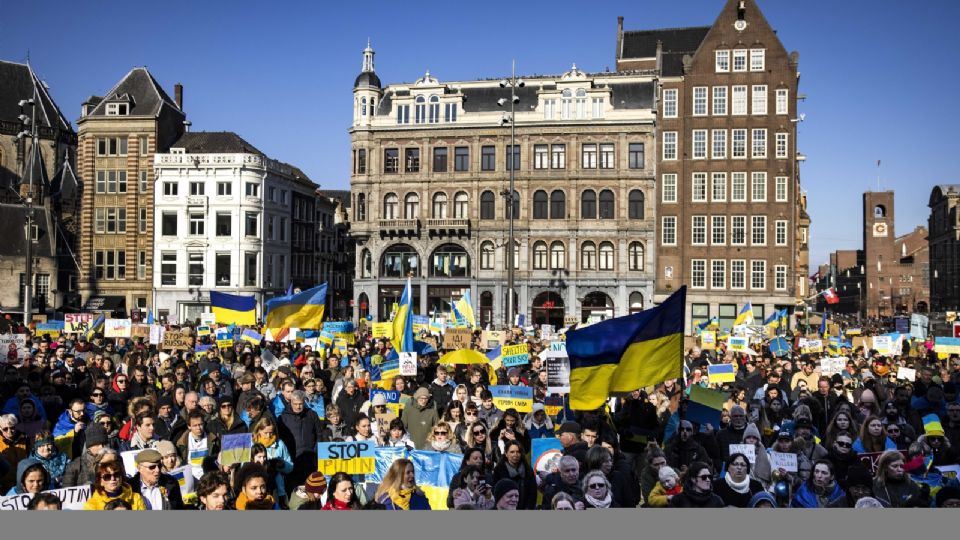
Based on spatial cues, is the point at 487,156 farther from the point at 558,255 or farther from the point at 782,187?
the point at 782,187

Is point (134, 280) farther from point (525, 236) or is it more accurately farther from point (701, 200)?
point (701, 200)

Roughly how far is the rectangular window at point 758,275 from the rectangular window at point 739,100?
952 centimetres

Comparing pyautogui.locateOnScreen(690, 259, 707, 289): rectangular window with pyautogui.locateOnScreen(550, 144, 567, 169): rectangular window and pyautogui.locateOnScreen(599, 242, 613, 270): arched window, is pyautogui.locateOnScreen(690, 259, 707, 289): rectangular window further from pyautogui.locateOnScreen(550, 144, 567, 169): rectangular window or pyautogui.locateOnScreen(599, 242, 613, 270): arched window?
pyautogui.locateOnScreen(550, 144, 567, 169): rectangular window

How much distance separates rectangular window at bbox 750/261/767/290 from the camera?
53906 mm

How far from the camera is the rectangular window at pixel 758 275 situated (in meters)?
53.9

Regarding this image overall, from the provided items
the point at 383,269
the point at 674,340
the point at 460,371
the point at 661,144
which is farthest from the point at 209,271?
the point at 674,340

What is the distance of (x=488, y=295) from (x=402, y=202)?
28.2 ft

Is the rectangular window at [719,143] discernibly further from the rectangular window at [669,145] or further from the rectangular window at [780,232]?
the rectangular window at [780,232]

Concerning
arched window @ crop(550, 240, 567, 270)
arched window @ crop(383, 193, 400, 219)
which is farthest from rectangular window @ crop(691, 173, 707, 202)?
arched window @ crop(383, 193, 400, 219)

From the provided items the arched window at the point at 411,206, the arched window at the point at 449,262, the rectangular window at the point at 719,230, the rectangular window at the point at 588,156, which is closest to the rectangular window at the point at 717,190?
the rectangular window at the point at 719,230

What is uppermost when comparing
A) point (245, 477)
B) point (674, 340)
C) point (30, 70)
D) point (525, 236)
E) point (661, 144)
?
point (30, 70)

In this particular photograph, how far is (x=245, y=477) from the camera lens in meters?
8.26

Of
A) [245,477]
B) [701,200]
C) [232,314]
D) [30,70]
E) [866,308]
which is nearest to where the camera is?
[245,477]

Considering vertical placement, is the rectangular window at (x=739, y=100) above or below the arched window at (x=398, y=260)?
A: above
